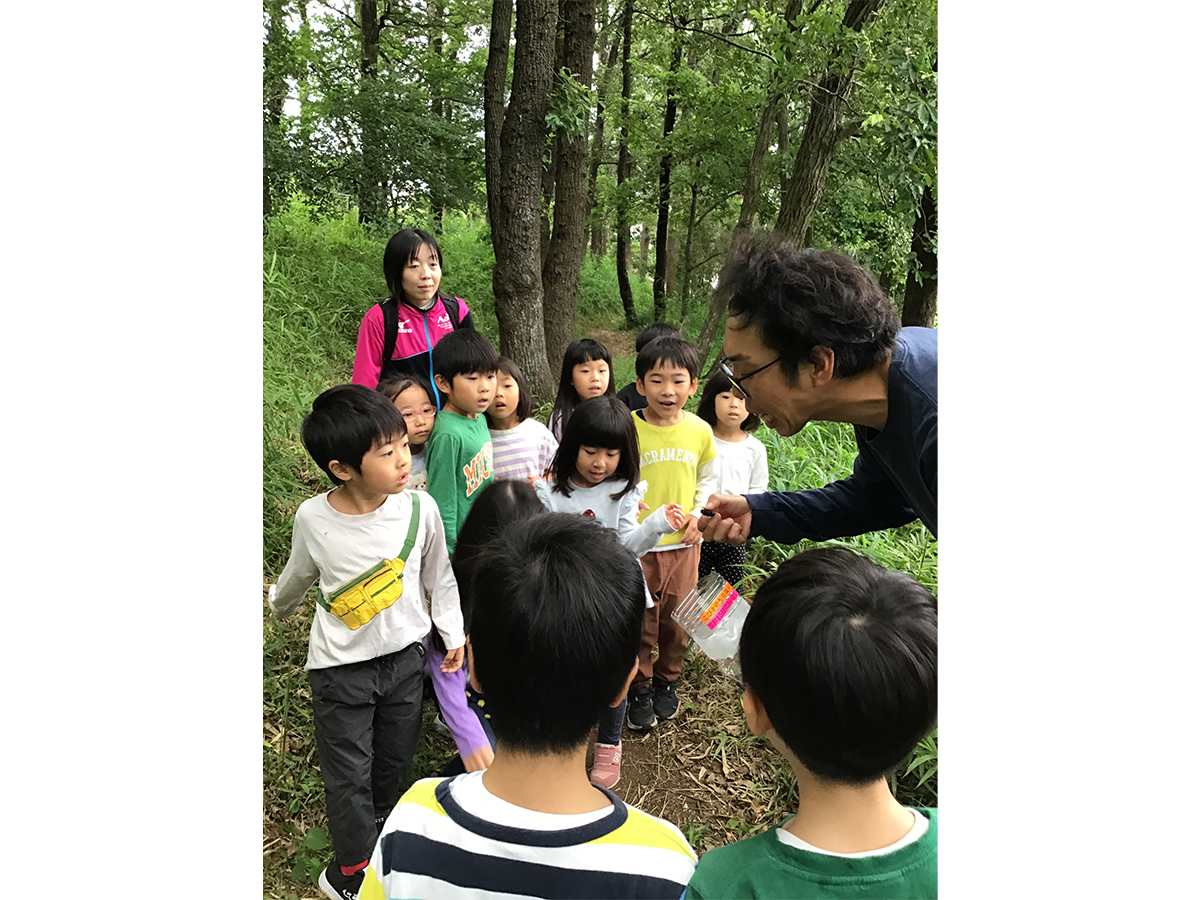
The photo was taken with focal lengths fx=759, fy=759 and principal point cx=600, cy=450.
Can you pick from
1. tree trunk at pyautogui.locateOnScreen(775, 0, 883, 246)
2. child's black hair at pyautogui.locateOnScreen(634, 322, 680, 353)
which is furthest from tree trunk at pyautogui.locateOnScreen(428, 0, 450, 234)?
child's black hair at pyautogui.locateOnScreen(634, 322, 680, 353)

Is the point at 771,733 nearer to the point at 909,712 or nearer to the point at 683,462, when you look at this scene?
the point at 909,712

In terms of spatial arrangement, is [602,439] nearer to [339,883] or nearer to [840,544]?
[339,883]

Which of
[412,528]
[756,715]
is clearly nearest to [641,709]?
[412,528]

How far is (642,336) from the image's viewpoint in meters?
3.47

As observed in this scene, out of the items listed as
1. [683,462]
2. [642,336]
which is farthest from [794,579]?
[642,336]

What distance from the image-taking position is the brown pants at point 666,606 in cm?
281

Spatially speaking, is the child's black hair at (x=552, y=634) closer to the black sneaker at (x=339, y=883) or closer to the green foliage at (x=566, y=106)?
the black sneaker at (x=339, y=883)

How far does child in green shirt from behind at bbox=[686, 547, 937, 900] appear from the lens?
0.94m

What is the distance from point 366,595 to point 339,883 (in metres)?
0.86

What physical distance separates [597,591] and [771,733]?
1.07ft

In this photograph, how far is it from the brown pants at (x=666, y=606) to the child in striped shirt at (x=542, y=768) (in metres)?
1.56

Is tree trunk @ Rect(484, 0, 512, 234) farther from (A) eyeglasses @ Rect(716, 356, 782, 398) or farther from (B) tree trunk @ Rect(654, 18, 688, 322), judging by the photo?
(A) eyeglasses @ Rect(716, 356, 782, 398)

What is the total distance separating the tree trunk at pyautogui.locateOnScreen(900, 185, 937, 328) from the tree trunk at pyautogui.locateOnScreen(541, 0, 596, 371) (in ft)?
8.70

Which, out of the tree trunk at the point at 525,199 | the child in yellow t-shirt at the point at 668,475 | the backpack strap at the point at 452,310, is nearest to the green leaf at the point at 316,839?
the child in yellow t-shirt at the point at 668,475
